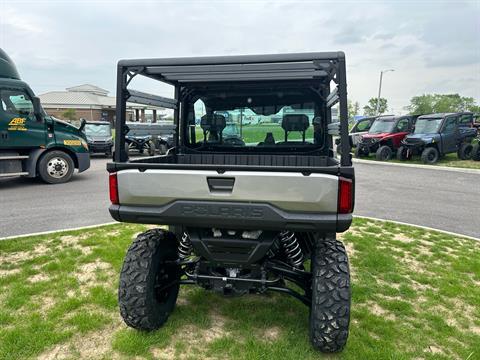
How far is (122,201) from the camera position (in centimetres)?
270

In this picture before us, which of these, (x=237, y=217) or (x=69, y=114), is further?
(x=69, y=114)

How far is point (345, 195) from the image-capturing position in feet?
7.83

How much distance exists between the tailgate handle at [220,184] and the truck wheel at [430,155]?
15.0m

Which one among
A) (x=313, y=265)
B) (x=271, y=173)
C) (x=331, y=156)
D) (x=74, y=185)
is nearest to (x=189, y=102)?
(x=331, y=156)

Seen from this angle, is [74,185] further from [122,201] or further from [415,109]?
[415,109]

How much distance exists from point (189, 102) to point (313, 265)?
2361 mm

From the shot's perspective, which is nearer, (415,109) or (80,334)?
(80,334)

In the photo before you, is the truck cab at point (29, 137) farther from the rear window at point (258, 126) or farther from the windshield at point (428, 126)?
the windshield at point (428, 126)

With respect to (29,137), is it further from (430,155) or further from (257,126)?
(430,155)

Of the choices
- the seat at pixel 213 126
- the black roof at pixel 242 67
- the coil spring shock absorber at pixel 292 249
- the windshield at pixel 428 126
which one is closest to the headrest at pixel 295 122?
the black roof at pixel 242 67

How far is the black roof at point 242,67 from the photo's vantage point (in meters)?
2.45

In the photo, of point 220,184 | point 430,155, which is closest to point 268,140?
point 220,184

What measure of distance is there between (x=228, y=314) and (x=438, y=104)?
58916 millimetres

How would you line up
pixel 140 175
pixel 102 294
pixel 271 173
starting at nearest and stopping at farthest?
1. pixel 271 173
2. pixel 140 175
3. pixel 102 294
